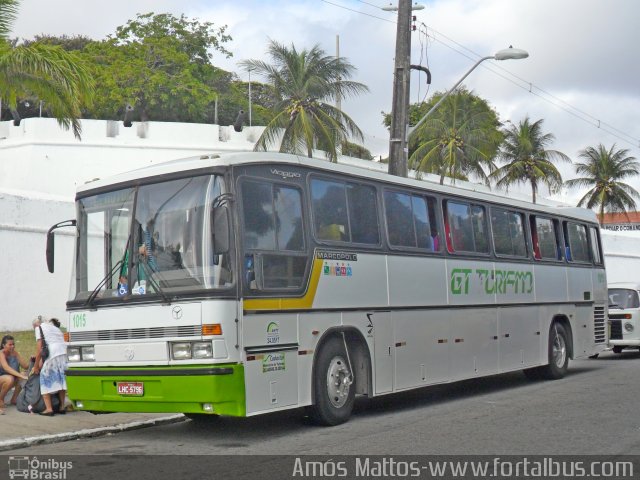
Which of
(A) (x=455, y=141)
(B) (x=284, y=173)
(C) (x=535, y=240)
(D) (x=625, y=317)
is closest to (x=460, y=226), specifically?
(C) (x=535, y=240)

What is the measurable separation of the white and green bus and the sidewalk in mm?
550

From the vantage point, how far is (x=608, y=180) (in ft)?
197

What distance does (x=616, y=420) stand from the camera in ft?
36.1

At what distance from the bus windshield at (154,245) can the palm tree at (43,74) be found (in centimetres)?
573

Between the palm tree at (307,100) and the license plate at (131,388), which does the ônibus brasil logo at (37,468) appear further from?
the palm tree at (307,100)

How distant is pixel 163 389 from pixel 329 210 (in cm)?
306

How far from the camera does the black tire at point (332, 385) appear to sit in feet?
35.1

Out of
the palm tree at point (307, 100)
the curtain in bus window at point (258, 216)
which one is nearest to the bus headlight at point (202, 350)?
the curtain in bus window at point (258, 216)

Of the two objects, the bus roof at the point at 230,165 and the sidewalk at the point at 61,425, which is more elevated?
the bus roof at the point at 230,165

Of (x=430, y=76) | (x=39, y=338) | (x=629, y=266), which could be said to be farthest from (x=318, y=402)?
(x=629, y=266)

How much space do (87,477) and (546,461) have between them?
4.10m

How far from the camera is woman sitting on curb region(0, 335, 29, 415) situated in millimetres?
12469

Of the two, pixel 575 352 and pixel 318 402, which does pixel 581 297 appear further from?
pixel 318 402

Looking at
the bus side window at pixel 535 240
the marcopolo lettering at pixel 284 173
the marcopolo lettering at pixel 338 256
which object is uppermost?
the marcopolo lettering at pixel 284 173
